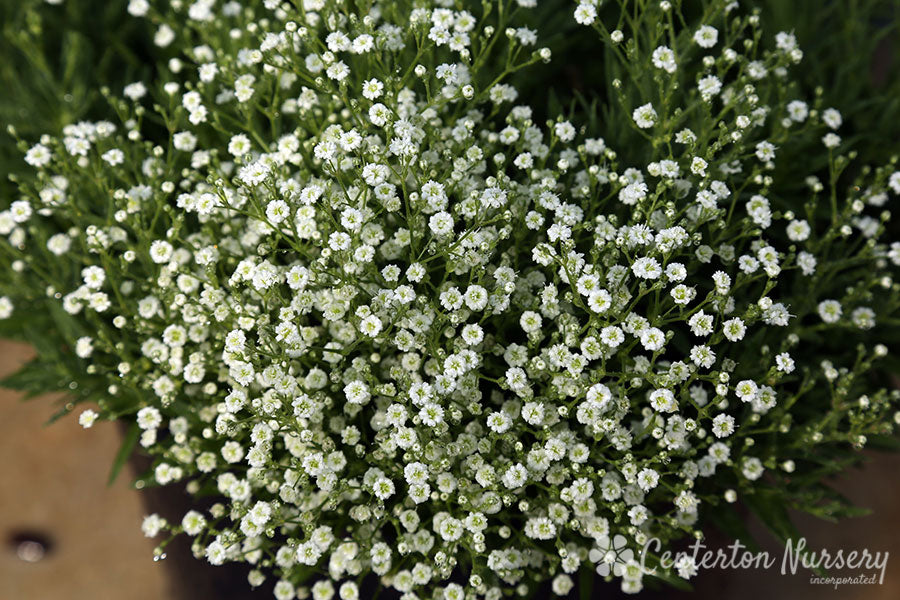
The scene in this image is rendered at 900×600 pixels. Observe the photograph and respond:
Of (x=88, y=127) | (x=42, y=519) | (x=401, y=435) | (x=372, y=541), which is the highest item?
(x=88, y=127)

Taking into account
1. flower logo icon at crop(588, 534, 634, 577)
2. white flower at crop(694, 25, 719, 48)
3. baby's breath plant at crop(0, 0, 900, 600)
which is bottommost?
flower logo icon at crop(588, 534, 634, 577)

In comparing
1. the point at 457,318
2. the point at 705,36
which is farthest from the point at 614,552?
the point at 705,36

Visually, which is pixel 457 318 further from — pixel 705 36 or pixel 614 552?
pixel 705 36

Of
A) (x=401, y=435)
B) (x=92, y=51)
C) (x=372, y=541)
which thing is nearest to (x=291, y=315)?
(x=401, y=435)

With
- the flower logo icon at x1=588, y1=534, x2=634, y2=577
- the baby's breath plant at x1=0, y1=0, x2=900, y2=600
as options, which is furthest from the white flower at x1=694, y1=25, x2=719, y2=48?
the flower logo icon at x1=588, y1=534, x2=634, y2=577

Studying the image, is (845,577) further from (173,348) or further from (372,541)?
(173,348)

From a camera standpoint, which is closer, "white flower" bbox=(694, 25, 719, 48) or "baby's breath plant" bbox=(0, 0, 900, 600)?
"baby's breath plant" bbox=(0, 0, 900, 600)

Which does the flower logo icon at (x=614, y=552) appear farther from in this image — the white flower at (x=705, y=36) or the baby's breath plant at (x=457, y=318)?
the white flower at (x=705, y=36)

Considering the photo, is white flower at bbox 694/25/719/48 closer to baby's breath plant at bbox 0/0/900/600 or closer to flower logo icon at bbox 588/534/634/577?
baby's breath plant at bbox 0/0/900/600

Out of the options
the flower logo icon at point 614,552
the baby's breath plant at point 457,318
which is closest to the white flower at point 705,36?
the baby's breath plant at point 457,318
